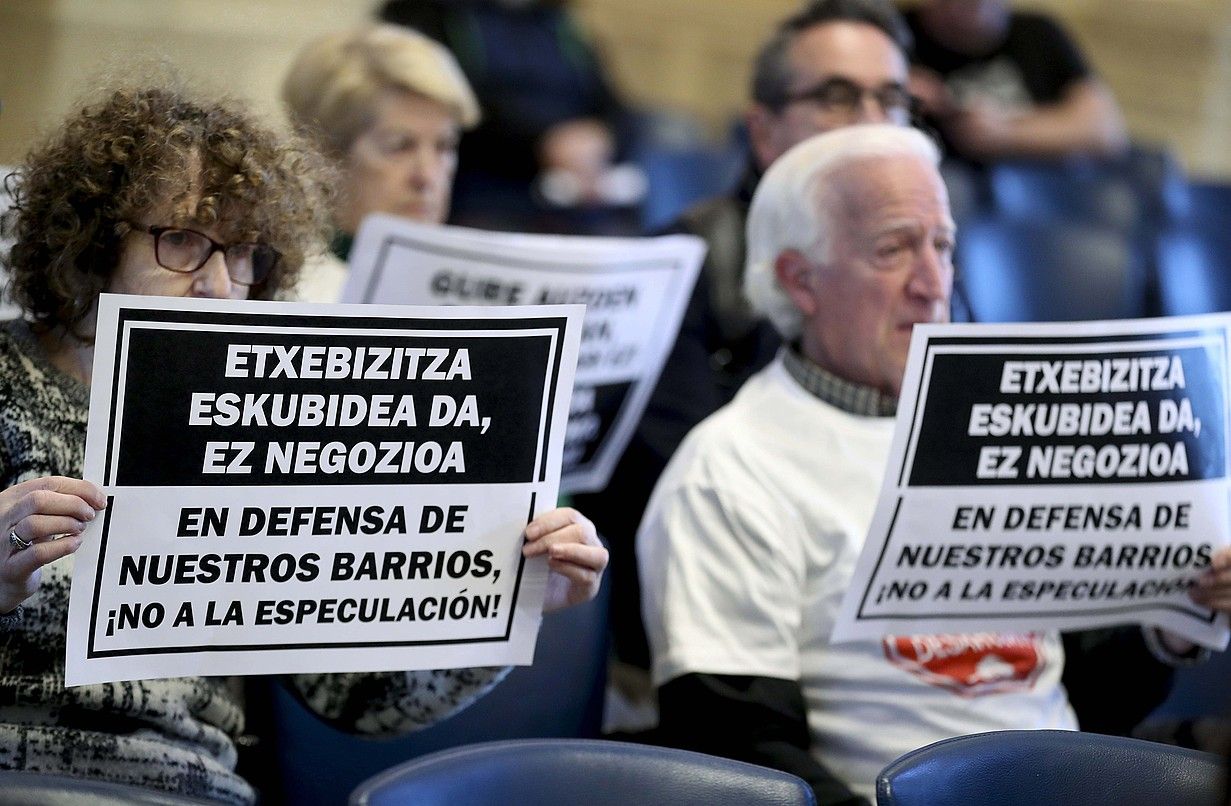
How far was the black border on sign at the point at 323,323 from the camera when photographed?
1568 millimetres

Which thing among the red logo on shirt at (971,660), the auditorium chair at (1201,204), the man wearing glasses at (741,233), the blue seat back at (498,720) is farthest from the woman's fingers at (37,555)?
the auditorium chair at (1201,204)

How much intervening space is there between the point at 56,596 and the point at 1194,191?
436 centimetres

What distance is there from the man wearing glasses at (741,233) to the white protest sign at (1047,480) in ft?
2.79

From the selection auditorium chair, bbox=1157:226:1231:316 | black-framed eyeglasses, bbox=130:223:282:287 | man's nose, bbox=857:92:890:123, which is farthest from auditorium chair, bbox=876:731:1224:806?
auditorium chair, bbox=1157:226:1231:316

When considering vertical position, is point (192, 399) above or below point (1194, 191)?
below

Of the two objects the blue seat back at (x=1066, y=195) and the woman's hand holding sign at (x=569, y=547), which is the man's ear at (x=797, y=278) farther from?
the blue seat back at (x=1066, y=195)

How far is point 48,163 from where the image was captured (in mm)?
1778

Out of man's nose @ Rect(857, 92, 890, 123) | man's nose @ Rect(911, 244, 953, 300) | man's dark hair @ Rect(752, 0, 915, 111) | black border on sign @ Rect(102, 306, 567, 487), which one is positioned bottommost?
black border on sign @ Rect(102, 306, 567, 487)

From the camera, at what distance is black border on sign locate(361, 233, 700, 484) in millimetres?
2473

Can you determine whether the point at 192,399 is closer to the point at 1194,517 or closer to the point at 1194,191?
the point at 1194,517

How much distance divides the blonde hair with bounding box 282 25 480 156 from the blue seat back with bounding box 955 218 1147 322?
1.51 metres

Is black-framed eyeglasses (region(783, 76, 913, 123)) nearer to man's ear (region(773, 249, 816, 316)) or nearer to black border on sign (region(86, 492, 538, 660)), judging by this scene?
man's ear (region(773, 249, 816, 316))

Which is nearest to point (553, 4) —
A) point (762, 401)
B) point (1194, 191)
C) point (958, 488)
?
point (1194, 191)

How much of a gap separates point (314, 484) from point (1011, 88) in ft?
14.3
